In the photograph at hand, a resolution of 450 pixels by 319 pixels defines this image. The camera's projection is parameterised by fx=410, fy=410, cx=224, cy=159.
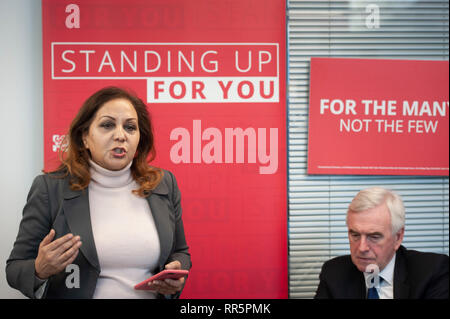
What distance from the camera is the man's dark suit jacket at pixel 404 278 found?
5.88 ft

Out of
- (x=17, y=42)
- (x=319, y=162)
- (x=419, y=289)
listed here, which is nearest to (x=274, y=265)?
(x=319, y=162)

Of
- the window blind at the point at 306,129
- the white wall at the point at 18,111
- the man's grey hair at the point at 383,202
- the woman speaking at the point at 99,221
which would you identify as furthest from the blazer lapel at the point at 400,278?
the white wall at the point at 18,111

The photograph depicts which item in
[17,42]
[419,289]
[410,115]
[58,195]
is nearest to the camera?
[419,289]

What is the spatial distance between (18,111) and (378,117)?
2.36 meters

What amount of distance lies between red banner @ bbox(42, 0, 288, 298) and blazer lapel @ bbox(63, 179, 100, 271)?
2.64ft

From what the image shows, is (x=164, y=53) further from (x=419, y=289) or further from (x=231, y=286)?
(x=419, y=289)

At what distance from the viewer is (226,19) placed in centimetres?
A: 269

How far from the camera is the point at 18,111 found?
8.57 feet

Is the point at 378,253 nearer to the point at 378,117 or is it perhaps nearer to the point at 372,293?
the point at 372,293

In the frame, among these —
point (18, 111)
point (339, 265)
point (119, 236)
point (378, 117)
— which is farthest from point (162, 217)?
point (378, 117)

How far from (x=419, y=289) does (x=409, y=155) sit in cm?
124

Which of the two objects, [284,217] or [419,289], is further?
[284,217]

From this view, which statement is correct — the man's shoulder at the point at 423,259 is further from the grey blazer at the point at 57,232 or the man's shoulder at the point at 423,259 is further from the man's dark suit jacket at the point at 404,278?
the grey blazer at the point at 57,232

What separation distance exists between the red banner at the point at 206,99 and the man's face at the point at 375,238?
0.87 metres
